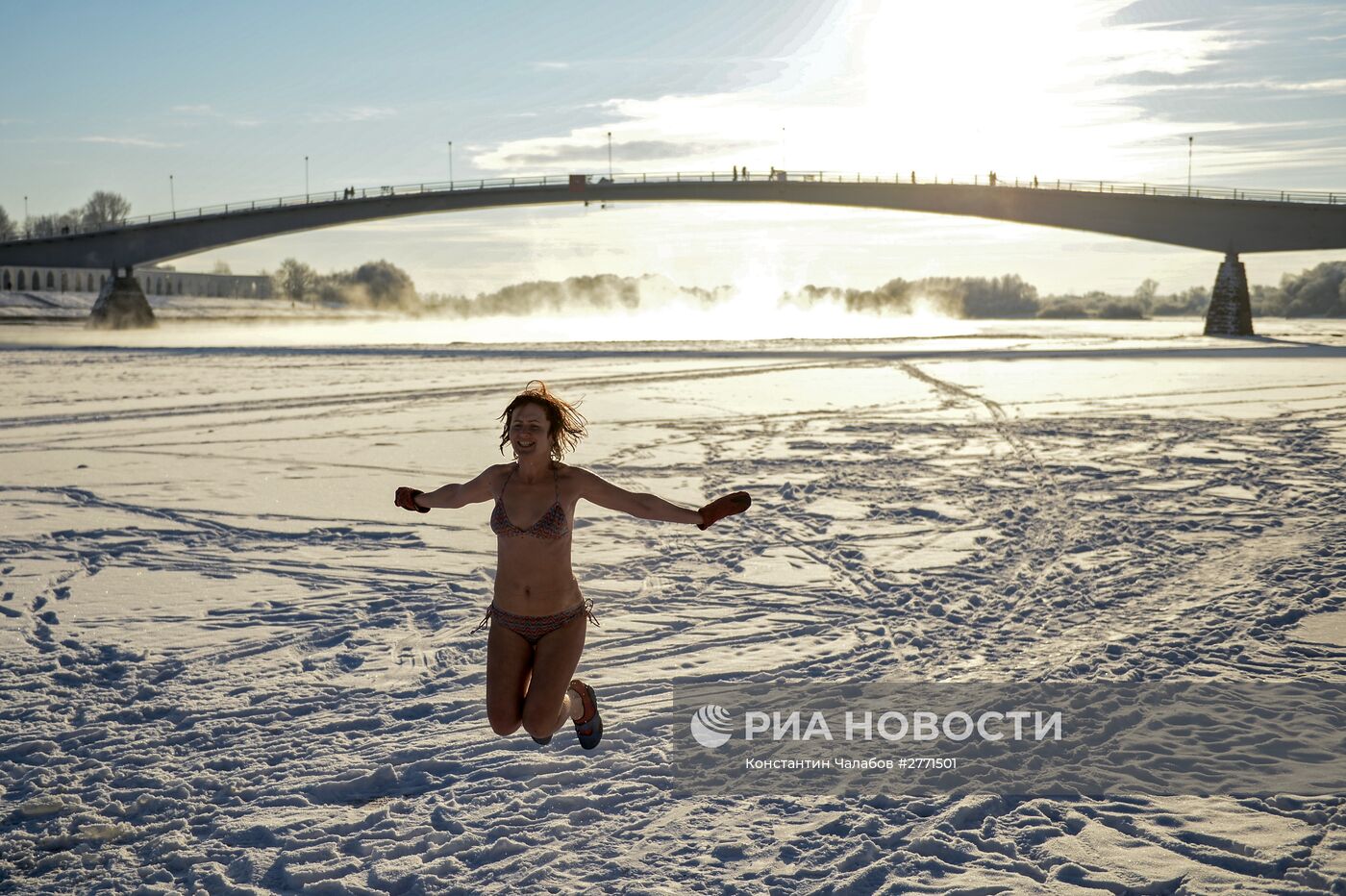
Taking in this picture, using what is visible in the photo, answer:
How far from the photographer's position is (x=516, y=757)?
5230mm

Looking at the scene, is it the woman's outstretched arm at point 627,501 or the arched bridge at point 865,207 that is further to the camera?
the arched bridge at point 865,207

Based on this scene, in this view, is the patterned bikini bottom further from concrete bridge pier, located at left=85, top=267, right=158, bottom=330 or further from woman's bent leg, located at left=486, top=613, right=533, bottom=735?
concrete bridge pier, located at left=85, top=267, right=158, bottom=330

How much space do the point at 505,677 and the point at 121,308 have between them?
2456 inches

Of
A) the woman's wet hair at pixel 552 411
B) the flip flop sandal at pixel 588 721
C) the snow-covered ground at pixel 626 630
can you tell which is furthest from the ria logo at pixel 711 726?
the woman's wet hair at pixel 552 411

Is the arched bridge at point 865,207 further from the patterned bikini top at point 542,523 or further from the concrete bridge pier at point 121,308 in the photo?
the patterned bikini top at point 542,523

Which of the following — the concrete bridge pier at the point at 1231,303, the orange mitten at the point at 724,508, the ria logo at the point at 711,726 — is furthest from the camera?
the concrete bridge pier at the point at 1231,303

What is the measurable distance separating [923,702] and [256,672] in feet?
12.6

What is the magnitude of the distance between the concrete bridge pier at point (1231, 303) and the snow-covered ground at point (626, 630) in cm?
3697

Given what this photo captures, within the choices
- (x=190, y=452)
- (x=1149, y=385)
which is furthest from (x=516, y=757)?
(x=1149, y=385)

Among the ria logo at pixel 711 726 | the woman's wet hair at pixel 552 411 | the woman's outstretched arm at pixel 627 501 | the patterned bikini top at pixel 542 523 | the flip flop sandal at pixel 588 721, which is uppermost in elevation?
the woman's wet hair at pixel 552 411

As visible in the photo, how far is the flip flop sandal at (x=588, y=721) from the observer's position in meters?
4.92

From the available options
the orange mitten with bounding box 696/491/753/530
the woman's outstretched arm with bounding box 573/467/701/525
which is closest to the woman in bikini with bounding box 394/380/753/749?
the woman's outstretched arm with bounding box 573/467/701/525

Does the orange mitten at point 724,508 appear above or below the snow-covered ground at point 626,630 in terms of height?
above

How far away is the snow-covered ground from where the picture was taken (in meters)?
4.30
